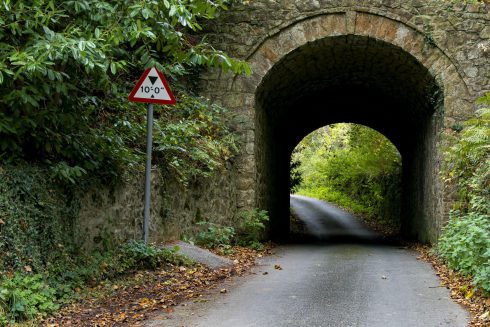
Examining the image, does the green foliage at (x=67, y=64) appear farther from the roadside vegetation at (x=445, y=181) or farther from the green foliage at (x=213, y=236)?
the roadside vegetation at (x=445, y=181)

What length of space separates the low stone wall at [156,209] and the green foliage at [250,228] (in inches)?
11.0

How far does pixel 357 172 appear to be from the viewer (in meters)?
24.5

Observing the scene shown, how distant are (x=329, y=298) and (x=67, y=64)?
4021mm

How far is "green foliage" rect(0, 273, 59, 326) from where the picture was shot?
4371 mm

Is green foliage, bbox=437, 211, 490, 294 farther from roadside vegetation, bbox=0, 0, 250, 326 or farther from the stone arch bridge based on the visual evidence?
roadside vegetation, bbox=0, 0, 250, 326

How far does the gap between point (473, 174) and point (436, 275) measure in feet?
8.44

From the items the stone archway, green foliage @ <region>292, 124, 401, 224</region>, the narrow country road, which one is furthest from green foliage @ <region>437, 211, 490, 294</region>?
green foliage @ <region>292, 124, 401, 224</region>

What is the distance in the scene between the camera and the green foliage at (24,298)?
4371 mm

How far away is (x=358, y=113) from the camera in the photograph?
18.1 meters

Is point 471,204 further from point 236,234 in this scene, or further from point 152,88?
point 152,88

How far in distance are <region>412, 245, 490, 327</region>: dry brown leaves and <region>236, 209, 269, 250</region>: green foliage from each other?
11.7 feet

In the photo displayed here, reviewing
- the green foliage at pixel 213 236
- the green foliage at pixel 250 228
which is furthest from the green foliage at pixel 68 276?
the green foliage at pixel 250 228

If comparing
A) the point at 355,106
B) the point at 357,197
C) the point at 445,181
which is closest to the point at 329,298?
the point at 445,181

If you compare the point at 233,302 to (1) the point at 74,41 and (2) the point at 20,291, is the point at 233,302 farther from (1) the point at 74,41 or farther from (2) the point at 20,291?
(1) the point at 74,41
